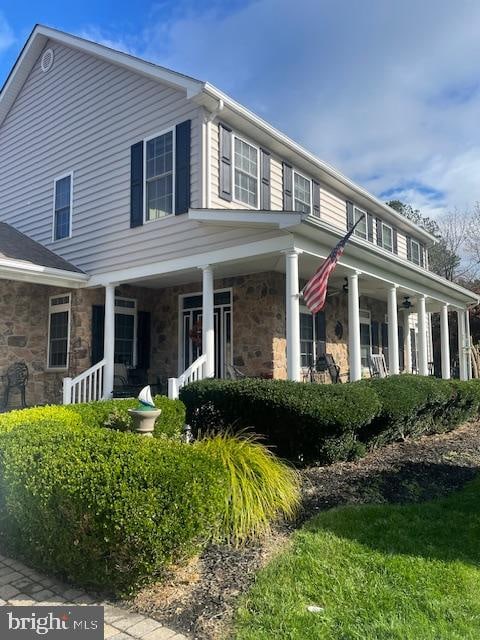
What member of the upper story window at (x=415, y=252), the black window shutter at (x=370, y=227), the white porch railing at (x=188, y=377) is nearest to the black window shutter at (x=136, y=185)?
the white porch railing at (x=188, y=377)

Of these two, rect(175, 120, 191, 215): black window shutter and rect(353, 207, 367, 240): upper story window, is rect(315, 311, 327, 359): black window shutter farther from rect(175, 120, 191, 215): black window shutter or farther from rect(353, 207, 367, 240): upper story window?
rect(175, 120, 191, 215): black window shutter

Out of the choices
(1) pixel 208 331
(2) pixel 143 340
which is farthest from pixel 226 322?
(2) pixel 143 340

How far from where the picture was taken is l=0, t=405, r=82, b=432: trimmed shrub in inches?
174

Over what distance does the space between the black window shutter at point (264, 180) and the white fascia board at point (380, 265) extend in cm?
216

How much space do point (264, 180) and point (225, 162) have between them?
1314 millimetres

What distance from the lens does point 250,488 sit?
410 centimetres

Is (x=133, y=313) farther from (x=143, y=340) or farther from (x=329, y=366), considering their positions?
(x=329, y=366)

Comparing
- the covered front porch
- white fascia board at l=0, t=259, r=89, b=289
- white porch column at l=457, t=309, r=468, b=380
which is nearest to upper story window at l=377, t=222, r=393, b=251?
white porch column at l=457, t=309, r=468, b=380

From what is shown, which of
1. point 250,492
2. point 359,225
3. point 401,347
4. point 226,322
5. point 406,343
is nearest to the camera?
point 250,492

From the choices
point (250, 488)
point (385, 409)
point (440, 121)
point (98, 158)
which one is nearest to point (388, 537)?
point (250, 488)

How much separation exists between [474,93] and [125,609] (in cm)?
1283

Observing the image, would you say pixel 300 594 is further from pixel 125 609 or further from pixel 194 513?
pixel 125 609

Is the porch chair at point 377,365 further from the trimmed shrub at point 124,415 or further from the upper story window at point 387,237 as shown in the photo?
the trimmed shrub at point 124,415

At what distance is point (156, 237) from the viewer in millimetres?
9797
